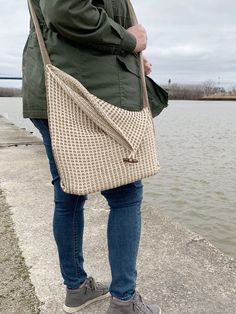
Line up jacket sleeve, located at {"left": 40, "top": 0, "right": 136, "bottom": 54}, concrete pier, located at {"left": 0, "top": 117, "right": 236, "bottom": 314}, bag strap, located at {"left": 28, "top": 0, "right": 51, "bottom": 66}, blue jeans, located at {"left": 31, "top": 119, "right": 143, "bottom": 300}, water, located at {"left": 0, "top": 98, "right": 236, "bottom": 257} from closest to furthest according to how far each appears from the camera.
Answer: jacket sleeve, located at {"left": 40, "top": 0, "right": 136, "bottom": 54}, bag strap, located at {"left": 28, "top": 0, "right": 51, "bottom": 66}, blue jeans, located at {"left": 31, "top": 119, "right": 143, "bottom": 300}, concrete pier, located at {"left": 0, "top": 117, "right": 236, "bottom": 314}, water, located at {"left": 0, "top": 98, "right": 236, "bottom": 257}

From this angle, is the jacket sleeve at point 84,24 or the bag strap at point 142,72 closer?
the jacket sleeve at point 84,24

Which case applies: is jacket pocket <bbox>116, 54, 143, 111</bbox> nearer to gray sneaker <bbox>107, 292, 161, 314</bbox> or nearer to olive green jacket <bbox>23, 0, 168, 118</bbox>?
olive green jacket <bbox>23, 0, 168, 118</bbox>

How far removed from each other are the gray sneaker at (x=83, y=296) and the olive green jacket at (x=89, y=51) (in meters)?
0.95

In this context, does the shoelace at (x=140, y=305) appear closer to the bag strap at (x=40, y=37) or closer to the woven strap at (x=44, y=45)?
the woven strap at (x=44, y=45)

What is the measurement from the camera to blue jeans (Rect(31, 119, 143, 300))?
6.03 ft

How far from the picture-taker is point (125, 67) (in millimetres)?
1772

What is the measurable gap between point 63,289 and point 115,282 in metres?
0.59

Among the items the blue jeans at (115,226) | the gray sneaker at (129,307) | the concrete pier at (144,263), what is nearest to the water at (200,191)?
the concrete pier at (144,263)

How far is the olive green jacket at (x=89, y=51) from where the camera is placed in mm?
1619

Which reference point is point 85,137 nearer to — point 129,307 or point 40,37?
point 40,37

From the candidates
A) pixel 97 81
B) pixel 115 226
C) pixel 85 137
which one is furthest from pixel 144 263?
pixel 97 81

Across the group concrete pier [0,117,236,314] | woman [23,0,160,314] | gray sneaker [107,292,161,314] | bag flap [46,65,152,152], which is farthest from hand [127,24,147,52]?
concrete pier [0,117,236,314]

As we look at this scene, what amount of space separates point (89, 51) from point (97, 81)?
13 cm

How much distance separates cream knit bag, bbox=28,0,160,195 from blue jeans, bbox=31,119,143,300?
0.44 ft
